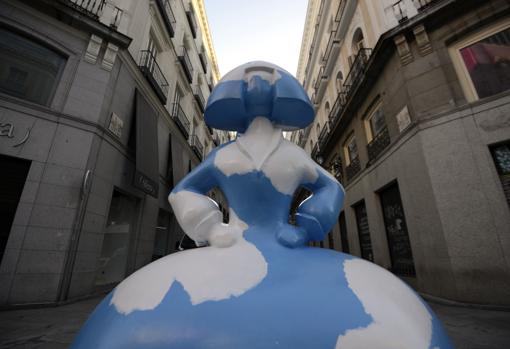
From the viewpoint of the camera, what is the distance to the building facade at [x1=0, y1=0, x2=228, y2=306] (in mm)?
4613

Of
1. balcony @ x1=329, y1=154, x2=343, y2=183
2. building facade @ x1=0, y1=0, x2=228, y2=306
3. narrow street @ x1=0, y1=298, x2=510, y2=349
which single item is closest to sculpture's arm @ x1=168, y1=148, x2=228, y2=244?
narrow street @ x1=0, y1=298, x2=510, y2=349

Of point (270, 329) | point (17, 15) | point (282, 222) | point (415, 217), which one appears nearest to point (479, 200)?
point (415, 217)

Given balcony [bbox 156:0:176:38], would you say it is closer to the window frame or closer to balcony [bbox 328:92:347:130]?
balcony [bbox 328:92:347:130]

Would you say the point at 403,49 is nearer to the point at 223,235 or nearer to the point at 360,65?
the point at 360,65

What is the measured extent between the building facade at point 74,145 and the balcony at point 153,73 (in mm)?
69

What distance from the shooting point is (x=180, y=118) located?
10961mm

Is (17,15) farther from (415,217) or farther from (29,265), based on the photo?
(415,217)

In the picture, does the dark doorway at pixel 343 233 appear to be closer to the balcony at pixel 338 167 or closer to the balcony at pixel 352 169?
the balcony at pixel 338 167

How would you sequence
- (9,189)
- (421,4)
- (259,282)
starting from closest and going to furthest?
(259,282) → (9,189) → (421,4)

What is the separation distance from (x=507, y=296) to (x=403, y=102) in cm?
435

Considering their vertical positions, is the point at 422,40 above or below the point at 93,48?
above

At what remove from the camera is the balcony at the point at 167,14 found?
28.3 feet

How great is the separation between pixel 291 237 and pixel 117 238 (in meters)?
7.28

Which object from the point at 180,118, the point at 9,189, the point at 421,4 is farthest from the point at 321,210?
the point at 180,118
